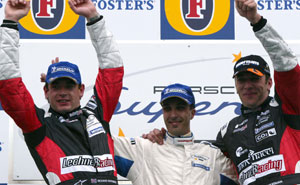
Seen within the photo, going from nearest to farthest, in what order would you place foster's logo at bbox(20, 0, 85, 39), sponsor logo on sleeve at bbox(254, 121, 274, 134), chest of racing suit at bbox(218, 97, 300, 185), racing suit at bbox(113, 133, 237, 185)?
chest of racing suit at bbox(218, 97, 300, 185) < sponsor logo on sleeve at bbox(254, 121, 274, 134) < racing suit at bbox(113, 133, 237, 185) < foster's logo at bbox(20, 0, 85, 39)

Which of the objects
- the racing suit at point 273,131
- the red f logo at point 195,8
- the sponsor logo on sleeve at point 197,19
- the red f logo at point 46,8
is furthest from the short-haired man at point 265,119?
the red f logo at point 46,8

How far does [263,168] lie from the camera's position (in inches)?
123

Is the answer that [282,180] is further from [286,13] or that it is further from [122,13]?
[122,13]

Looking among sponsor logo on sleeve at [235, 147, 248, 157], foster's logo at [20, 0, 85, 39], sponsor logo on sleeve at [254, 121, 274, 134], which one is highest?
foster's logo at [20, 0, 85, 39]

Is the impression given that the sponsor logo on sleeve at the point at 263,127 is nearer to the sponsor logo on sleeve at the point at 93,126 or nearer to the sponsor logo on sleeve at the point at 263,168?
the sponsor logo on sleeve at the point at 263,168

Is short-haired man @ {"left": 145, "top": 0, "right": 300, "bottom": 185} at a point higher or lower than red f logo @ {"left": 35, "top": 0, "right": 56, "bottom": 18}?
lower

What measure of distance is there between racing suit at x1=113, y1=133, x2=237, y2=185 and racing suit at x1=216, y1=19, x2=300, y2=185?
15 cm

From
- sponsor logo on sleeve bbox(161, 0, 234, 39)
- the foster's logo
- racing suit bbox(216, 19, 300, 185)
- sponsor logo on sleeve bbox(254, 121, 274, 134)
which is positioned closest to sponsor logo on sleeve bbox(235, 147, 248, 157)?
racing suit bbox(216, 19, 300, 185)

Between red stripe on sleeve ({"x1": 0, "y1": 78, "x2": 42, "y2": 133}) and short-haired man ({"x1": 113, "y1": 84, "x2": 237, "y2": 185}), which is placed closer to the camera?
red stripe on sleeve ({"x1": 0, "y1": 78, "x2": 42, "y2": 133})

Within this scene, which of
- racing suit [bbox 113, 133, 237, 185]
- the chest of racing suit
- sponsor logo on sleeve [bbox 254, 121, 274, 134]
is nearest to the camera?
the chest of racing suit

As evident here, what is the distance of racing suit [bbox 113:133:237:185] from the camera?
3.31 meters

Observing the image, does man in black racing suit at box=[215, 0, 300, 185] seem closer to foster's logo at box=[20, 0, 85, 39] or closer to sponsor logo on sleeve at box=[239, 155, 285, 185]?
sponsor logo on sleeve at box=[239, 155, 285, 185]

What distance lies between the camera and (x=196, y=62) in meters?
3.73

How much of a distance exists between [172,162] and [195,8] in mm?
1117
